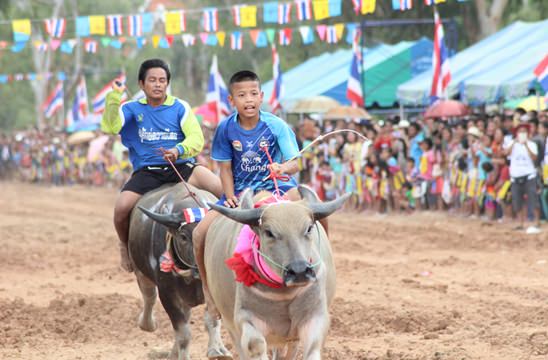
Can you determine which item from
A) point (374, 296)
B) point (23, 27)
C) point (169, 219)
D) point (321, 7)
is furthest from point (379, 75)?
point (169, 219)

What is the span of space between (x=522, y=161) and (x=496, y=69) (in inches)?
244

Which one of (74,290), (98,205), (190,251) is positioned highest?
(190,251)

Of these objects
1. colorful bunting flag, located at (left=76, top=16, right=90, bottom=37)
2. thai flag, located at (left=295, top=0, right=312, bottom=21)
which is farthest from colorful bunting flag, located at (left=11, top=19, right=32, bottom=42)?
thai flag, located at (left=295, top=0, right=312, bottom=21)

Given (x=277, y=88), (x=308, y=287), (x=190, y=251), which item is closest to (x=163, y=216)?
(x=190, y=251)

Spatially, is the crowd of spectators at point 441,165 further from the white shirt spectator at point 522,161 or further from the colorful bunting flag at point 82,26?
the colorful bunting flag at point 82,26

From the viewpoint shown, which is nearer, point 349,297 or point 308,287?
point 308,287

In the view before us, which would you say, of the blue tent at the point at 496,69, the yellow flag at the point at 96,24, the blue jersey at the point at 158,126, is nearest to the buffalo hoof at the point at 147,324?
the blue jersey at the point at 158,126

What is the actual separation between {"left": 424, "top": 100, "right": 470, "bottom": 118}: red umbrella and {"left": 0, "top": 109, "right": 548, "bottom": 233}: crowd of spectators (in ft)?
0.68

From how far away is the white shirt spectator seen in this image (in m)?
17.7

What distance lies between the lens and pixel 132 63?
6444cm

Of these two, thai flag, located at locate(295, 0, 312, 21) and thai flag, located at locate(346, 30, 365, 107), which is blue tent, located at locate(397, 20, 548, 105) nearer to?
thai flag, located at locate(346, 30, 365, 107)

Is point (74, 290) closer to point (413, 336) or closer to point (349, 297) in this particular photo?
point (349, 297)

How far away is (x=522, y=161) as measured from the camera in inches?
701

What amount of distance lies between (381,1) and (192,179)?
3289 cm
